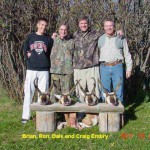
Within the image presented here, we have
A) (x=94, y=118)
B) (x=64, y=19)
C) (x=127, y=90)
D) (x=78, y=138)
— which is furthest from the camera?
(x=127, y=90)

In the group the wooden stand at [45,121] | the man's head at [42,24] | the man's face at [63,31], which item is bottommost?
the wooden stand at [45,121]

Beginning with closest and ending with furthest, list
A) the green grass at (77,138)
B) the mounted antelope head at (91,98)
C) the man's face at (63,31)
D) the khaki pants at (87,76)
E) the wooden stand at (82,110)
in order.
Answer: the green grass at (77,138) → the wooden stand at (82,110) → the mounted antelope head at (91,98) → the man's face at (63,31) → the khaki pants at (87,76)

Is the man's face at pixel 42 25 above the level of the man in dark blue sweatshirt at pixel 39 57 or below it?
above

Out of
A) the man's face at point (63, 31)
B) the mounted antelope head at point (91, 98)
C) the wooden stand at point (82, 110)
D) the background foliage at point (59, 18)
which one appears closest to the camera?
the wooden stand at point (82, 110)

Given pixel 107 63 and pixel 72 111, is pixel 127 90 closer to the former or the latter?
pixel 107 63

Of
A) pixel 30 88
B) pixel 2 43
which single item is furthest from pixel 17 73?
pixel 30 88

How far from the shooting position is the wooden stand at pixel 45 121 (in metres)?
6.27

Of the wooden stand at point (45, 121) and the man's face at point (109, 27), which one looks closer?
the wooden stand at point (45, 121)

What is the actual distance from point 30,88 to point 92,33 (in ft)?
5.39

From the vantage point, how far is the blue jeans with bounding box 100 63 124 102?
6.64 metres

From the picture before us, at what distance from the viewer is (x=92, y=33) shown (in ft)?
21.9

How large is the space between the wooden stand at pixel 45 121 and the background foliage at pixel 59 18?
220 cm

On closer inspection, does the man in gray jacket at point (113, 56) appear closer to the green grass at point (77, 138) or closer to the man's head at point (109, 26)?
the man's head at point (109, 26)

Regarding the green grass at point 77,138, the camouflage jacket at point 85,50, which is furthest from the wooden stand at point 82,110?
the camouflage jacket at point 85,50
